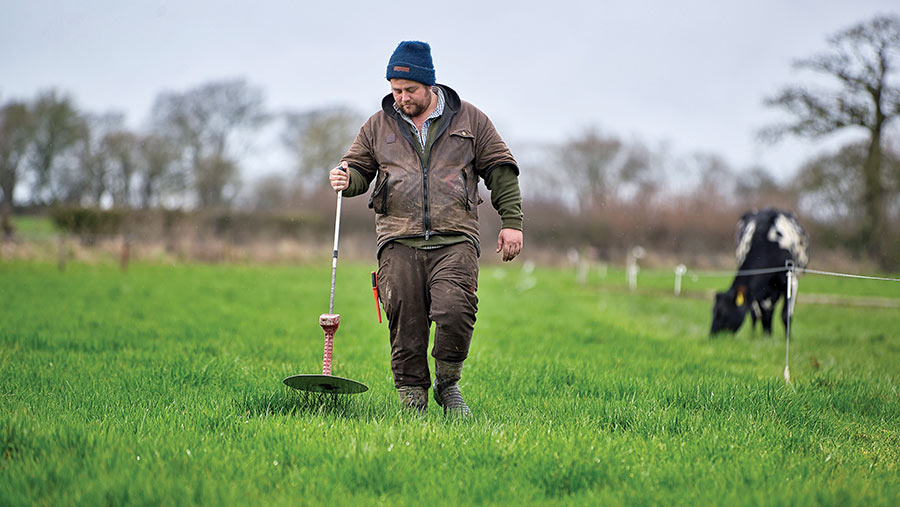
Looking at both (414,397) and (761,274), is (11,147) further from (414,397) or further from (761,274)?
(414,397)

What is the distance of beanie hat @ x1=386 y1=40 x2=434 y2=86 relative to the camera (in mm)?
4906

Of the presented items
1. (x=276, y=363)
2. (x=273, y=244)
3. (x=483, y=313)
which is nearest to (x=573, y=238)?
(x=273, y=244)

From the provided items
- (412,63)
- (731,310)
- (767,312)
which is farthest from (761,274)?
(412,63)

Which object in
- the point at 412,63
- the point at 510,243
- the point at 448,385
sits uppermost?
the point at 412,63

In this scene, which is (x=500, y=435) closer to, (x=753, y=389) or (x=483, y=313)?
(x=753, y=389)

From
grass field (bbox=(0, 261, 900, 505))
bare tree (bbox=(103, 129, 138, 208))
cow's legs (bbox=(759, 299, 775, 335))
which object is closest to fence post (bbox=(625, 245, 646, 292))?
cow's legs (bbox=(759, 299, 775, 335))

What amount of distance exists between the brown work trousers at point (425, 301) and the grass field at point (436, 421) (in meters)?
0.37

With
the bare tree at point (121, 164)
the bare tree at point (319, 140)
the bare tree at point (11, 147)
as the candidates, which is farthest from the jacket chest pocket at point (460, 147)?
the bare tree at point (319, 140)

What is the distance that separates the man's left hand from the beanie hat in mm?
1118

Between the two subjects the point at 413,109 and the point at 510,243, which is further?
the point at 510,243

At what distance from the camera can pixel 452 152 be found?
16.5ft

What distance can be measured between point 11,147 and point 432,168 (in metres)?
19.7

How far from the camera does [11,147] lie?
20625 mm

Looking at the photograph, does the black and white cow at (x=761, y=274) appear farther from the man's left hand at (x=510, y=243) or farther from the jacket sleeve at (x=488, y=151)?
the jacket sleeve at (x=488, y=151)
